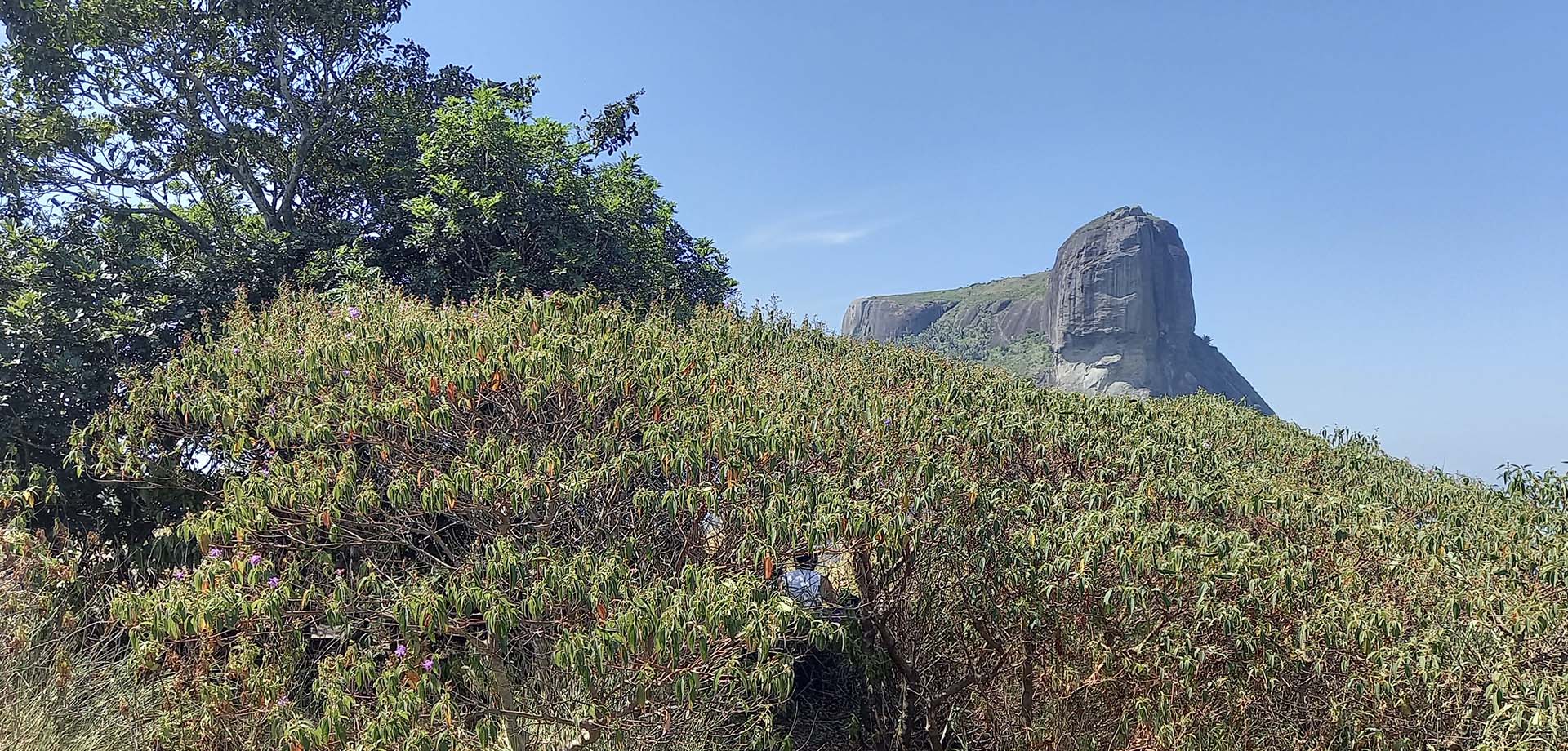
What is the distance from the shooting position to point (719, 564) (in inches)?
213

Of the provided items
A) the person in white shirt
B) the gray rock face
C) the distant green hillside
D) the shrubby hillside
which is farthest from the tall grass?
the distant green hillside

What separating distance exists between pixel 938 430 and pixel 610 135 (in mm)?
11860

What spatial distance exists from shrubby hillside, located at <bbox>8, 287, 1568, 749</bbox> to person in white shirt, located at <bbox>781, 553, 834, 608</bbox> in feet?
0.77

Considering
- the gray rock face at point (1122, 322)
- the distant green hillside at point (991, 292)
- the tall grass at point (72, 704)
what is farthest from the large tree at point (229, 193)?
the distant green hillside at point (991, 292)

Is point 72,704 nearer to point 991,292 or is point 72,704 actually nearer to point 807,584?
point 807,584

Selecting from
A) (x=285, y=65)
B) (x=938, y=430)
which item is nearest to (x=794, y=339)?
(x=938, y=430)

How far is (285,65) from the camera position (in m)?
14.2

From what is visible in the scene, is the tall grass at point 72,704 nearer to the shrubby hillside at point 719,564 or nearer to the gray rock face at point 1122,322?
the shrubby hillside at point 719,564

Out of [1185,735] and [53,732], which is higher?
[1185,735]

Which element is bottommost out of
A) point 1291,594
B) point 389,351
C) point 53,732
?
point 53,732

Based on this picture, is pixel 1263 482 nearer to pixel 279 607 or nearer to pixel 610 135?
pixel 279 607

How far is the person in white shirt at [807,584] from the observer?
5750 mm

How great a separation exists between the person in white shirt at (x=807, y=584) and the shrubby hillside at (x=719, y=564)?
234 millimetres

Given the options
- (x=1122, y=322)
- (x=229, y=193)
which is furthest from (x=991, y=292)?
(x=229, y=193)
